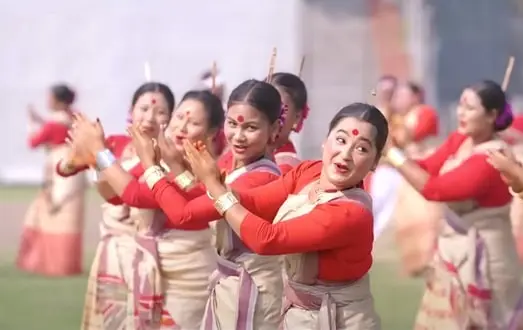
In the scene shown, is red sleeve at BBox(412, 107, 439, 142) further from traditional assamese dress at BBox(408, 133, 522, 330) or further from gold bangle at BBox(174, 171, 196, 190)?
gold bangle at BBox(174, 171, 196, 190)

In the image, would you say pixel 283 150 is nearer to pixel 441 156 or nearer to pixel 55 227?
pixel 441 156

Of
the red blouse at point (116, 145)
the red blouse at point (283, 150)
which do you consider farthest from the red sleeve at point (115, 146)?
the red blouse at point (283, 150)

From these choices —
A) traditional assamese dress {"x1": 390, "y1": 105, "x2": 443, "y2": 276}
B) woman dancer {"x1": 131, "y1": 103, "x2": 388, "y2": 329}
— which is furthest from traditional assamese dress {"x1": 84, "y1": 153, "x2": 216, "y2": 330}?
traditional assamese dress {"x1": 390, "y1": 105, "x2": 443, "y2": 276}

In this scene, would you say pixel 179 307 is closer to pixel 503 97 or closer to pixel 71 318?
pixel 503 97

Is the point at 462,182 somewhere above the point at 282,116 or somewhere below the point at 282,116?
below

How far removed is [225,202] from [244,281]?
58 cm

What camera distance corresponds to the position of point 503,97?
187 inches

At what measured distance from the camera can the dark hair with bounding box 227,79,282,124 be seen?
360 centimetres

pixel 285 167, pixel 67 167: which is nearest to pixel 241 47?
pixel 67 167

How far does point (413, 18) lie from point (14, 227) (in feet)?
16.6

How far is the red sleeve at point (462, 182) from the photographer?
457 cm

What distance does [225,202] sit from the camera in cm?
317

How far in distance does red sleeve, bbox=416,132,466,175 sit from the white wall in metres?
8.07

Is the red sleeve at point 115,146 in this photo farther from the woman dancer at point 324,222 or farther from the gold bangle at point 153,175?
the woman dancer at point 324,222
